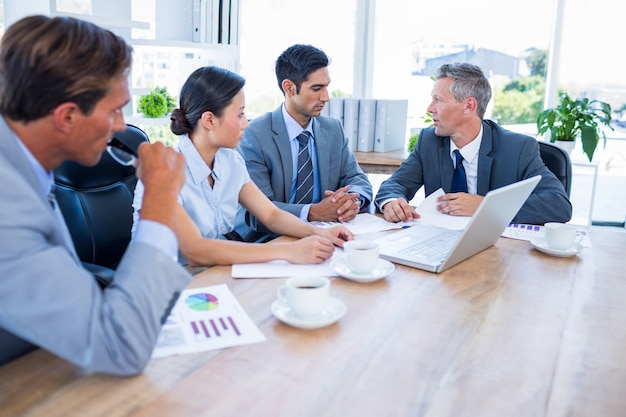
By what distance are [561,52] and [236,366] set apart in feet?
11.4

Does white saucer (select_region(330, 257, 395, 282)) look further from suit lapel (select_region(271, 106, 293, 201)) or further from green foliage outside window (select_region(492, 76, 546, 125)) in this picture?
green foliage outside window (select_region(492, 76, 546, 125))

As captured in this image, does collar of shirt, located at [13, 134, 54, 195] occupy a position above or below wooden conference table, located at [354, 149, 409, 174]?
above

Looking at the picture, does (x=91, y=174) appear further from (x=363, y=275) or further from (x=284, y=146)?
(x=363, y=275)

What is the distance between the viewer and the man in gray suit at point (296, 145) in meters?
2.36

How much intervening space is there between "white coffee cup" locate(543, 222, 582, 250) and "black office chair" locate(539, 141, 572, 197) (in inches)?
27.1

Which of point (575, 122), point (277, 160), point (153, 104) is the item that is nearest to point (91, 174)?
point (277, 160)

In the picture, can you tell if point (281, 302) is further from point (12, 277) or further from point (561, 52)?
point (561, 52)

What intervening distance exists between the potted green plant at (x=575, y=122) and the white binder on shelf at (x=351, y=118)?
111cm

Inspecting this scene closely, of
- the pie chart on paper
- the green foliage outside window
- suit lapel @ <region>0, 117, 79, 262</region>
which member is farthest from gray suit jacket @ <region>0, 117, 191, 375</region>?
the green foliage outside window

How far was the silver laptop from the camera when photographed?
55.9 inches

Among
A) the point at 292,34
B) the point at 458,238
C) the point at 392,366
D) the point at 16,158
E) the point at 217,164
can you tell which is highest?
the point at 292,34

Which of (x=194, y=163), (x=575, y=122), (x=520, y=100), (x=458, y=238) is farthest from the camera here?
(x=520, y=100)

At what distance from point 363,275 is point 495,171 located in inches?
44.4

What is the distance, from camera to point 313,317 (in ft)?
3.64
